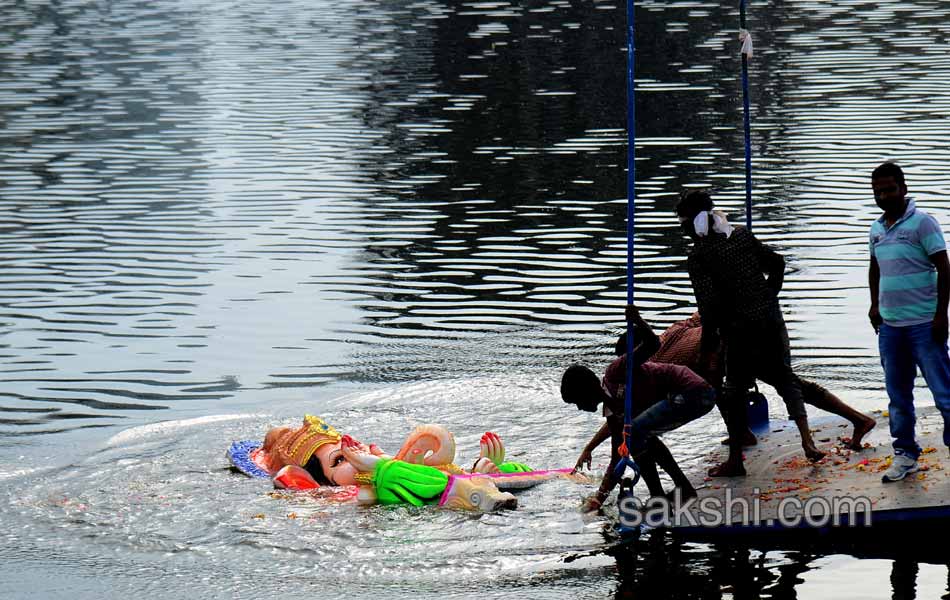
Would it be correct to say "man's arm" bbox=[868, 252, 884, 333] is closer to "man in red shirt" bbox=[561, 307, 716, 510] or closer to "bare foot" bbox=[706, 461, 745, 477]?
"man in red shirt" bbox=[561, 307, 716, 510]

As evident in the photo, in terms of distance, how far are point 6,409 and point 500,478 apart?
17.9ft

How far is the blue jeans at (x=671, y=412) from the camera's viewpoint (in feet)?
33.6

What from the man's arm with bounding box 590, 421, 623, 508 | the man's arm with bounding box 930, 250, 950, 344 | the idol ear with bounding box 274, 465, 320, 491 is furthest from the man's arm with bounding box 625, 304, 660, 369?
the idol ear with bounding box 274, 465, 320, 491

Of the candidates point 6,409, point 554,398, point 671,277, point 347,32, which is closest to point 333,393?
point 554,398

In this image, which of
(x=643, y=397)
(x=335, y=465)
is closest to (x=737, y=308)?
(x=643, y=397)

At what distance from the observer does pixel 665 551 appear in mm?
9930

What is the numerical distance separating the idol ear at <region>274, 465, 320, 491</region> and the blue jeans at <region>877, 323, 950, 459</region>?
13.9 ft

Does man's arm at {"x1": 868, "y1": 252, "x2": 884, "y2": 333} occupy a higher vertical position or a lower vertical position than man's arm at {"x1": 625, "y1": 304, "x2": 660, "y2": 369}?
higher

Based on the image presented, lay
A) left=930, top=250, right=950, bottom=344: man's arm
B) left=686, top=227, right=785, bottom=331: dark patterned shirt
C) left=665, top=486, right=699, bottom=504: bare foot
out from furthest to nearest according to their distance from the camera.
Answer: left=686, top=227, right=785, bottom=331: dark patterned shirt → left=665, top=486, right=699, bottom=504: bare foot → left=930, top=250, right=950, bottom=344: man's arm

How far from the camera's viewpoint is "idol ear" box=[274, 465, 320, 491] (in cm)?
1154

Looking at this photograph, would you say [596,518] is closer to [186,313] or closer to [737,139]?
[186,313]

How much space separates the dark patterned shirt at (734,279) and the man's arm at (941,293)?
4.39 feet

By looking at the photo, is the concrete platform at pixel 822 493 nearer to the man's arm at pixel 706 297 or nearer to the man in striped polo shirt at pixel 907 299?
the man in striped polo shirt at pixel 907 299

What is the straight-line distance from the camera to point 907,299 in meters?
9.66
